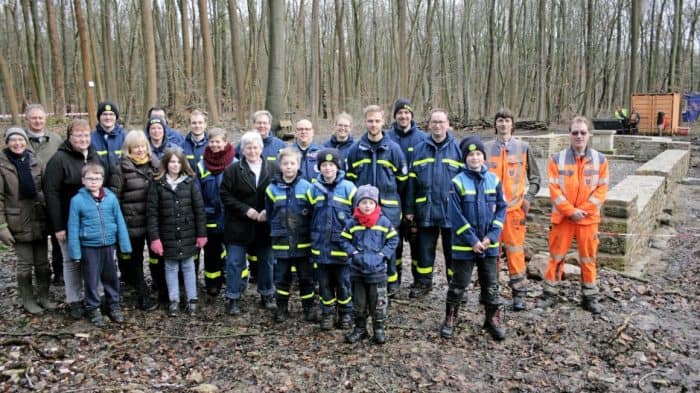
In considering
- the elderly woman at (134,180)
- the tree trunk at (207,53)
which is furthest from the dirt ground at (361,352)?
the tree trunk at (207,53)

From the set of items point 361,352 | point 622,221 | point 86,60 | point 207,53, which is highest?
point 207,53

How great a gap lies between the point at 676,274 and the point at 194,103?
65.3 feet

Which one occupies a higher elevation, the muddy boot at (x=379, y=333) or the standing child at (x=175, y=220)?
the standing child at (x=175, y=220)

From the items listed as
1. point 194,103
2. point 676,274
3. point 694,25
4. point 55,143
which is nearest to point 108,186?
point 55,143

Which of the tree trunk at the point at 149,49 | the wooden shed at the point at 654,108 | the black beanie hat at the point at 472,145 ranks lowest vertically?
the black beanie hat at the point at 472,145

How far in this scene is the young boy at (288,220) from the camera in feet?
16.6

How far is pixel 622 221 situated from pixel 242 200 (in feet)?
17.1

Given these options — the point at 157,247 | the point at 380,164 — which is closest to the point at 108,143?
the point at 157,247

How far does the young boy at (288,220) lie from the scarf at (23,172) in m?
2.22

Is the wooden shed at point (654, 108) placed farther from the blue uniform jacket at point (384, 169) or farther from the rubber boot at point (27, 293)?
the rubber boot at point (27, 293)

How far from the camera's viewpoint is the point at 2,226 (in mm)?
4969

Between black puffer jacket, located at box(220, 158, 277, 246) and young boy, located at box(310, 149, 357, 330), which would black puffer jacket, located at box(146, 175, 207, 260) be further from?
young boy, located at box(310, 149, 357, 330)

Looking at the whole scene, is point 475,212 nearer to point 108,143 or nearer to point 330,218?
point 330,218

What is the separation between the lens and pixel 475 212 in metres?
4.79
